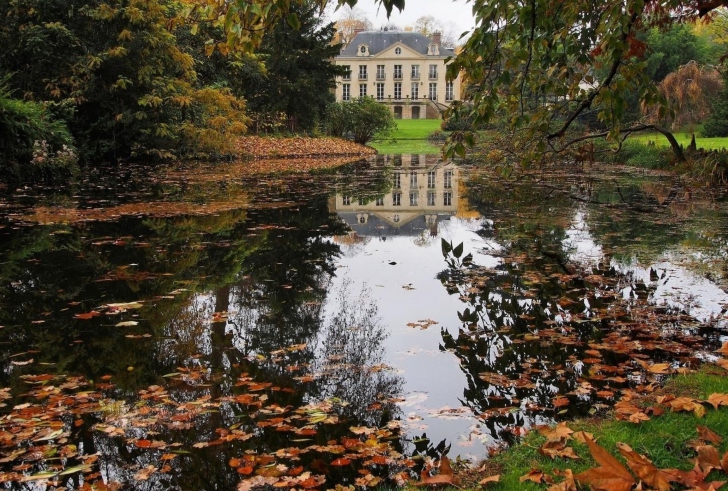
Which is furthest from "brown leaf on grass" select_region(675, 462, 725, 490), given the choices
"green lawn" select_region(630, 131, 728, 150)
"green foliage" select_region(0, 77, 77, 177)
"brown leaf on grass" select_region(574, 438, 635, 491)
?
"green lawn" select_region(630, 131, 728, 150)

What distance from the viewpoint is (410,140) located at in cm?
4916

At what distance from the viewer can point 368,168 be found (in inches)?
916

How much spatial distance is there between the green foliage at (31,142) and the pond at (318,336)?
488 cm

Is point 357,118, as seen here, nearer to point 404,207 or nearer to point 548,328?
point 404,207

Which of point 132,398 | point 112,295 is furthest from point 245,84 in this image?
point 132,398

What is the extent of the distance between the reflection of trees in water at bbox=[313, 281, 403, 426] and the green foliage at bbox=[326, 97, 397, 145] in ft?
112

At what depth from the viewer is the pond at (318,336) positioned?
10.7 feet

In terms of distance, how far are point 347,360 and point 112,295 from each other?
284cm

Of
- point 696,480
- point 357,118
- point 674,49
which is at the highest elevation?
point 674,49

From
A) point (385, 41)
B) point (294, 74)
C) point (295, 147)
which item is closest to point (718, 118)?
point (295, 147)

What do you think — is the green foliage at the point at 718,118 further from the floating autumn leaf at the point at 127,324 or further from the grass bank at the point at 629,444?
the floating autumn leaf at the point at 127,324

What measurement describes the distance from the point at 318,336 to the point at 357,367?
72 centimetres

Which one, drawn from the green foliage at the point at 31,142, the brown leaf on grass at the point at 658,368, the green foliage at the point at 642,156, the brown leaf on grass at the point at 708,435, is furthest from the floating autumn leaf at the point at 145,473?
the green foliage at the point at 642,156

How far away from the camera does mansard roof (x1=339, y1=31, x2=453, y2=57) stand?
262 feet
